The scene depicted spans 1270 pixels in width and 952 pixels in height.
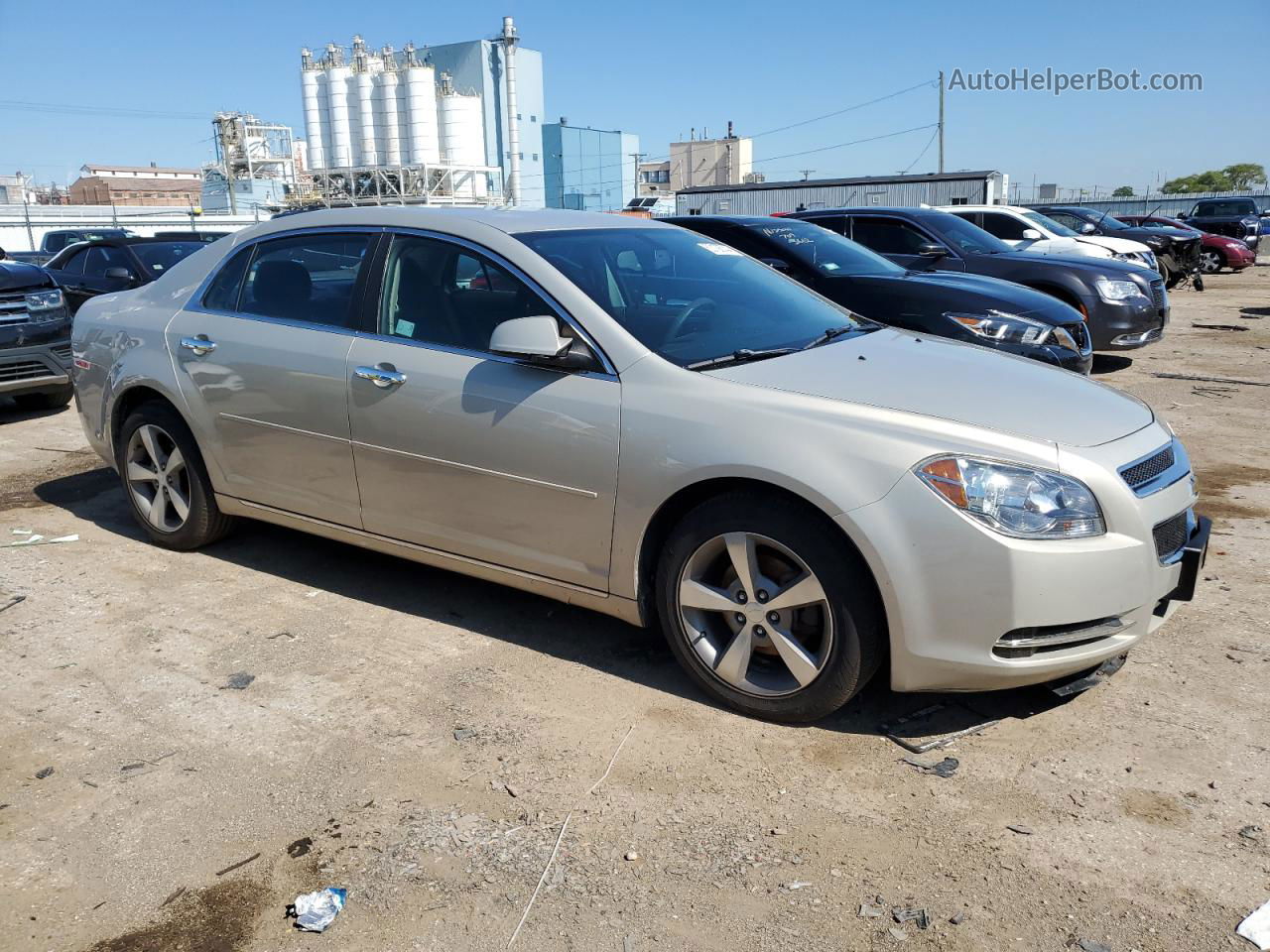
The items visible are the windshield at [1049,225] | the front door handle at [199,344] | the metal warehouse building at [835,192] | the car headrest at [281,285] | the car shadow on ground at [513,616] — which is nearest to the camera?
the car shadow on ground at [513,616]

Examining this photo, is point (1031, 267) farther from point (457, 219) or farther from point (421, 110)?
point (421, 110)

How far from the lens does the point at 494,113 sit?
70125mm

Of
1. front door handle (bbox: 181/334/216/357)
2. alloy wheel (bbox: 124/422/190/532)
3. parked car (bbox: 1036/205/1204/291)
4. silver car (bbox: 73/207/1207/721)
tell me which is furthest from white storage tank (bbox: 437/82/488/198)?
front door handle (bbox: 181/334/216/357)

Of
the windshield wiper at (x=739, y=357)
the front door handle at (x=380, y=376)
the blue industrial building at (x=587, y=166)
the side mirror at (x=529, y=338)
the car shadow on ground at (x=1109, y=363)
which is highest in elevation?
the blue industrial building at (x=587, y=166)

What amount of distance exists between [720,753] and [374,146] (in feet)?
215

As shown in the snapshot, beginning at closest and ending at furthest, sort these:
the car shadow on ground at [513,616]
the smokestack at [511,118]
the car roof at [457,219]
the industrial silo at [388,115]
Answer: the car shadow on ground at [513,616]
the car roof at [457,219]
the industrial silo at [388,115]
the smokestack at [511,118]

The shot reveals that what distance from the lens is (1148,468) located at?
3367 mm

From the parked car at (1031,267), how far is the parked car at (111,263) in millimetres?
7495

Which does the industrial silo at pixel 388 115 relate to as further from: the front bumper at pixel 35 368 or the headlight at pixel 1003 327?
the headlight at pixel 1003 327

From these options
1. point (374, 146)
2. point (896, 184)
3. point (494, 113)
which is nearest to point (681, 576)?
point (896, 184)

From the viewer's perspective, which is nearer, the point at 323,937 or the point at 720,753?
the point at 323,937

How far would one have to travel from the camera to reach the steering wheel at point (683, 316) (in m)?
3.87

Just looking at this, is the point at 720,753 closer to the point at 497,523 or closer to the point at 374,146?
the point at 497,523

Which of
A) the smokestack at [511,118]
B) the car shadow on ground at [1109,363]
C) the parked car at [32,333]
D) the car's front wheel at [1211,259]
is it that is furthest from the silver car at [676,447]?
the smokestack at [511,118]
